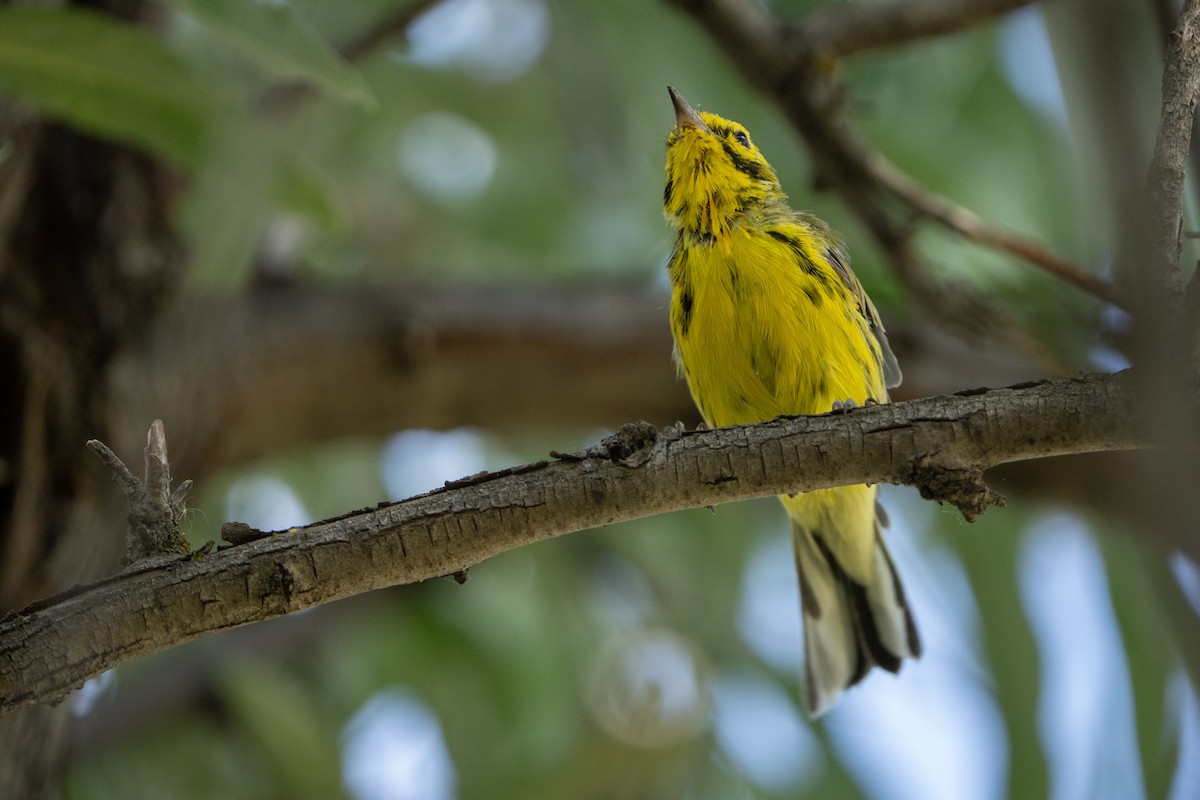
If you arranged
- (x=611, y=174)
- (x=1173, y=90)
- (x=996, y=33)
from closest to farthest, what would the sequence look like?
(x=1173, y=90) < (x=611, y=174) < (x=996, y=33)

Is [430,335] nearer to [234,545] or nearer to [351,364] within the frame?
[351,364]

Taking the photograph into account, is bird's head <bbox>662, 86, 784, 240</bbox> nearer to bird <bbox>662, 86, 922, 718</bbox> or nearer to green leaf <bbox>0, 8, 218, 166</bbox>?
bird <bbox>662, 86, 922, 718</bbox>

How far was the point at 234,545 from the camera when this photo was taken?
2412 millimetres

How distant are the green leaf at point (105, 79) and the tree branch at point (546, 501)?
7.34ft

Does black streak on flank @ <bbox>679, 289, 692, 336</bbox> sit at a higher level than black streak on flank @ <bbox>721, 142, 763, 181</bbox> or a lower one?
lower

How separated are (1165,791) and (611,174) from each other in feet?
11.1

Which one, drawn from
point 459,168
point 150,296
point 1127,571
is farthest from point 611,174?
point 1127,571

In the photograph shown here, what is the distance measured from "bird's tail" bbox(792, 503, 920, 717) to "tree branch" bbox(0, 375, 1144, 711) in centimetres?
185

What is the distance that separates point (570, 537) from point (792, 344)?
9.61 feet

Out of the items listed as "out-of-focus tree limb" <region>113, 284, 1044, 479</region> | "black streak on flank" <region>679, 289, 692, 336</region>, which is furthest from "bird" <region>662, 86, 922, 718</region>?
"out-of-focus tree limb" <region>113, 284, 1044, 479</region>

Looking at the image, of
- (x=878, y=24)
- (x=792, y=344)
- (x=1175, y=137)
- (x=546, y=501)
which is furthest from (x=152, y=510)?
(x=878, y=24)

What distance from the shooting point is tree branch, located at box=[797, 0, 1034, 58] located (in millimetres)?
4582

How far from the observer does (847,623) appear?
14.3 feet

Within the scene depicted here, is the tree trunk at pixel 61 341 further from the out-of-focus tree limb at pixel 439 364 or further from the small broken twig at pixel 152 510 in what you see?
the small broken twig at pixel 152 510
